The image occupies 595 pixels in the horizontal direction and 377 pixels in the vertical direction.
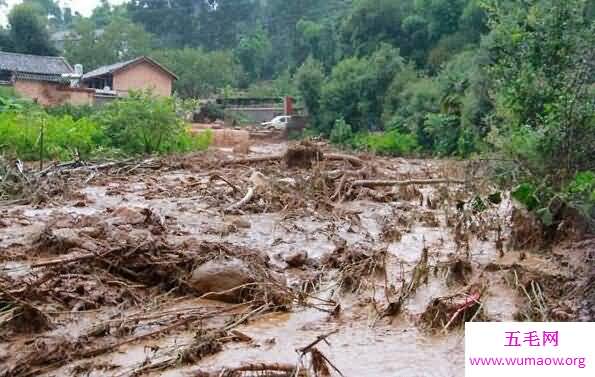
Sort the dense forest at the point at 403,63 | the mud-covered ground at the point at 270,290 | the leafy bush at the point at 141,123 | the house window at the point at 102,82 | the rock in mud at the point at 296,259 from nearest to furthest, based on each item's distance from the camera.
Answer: the mud-covered ground at the point at 270,290 → the rock in mud at the point at 296,259 → the dense forest at the point at 403,63 → the leafy bush at the point at 141,123 → the house window at the point at 102,82

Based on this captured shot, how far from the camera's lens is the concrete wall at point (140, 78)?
36.4 meters

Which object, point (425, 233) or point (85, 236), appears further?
point (425, 233)

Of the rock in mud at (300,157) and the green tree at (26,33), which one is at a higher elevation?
the green tree at (26,33)

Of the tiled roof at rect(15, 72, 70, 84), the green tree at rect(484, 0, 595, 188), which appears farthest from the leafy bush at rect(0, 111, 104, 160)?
the tiled roof at rect(15, 72, 70, 84)

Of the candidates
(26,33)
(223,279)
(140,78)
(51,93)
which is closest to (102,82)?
(140,78)

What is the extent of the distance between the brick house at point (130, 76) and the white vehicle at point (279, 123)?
20.3ft

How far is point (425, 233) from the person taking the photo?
8961 millimetres

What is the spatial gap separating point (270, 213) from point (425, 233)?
2478 mm

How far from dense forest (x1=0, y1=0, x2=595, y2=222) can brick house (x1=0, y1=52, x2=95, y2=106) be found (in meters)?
6.03

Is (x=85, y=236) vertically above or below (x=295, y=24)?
below

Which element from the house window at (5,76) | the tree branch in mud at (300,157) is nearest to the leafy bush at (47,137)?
the tree branch in mud at (300,157)

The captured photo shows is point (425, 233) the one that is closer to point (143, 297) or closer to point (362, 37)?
point (143, 297)

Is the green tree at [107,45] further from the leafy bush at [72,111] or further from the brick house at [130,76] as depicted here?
the leafy bush at [72,111]

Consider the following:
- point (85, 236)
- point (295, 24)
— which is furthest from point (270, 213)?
point (295, 24)
